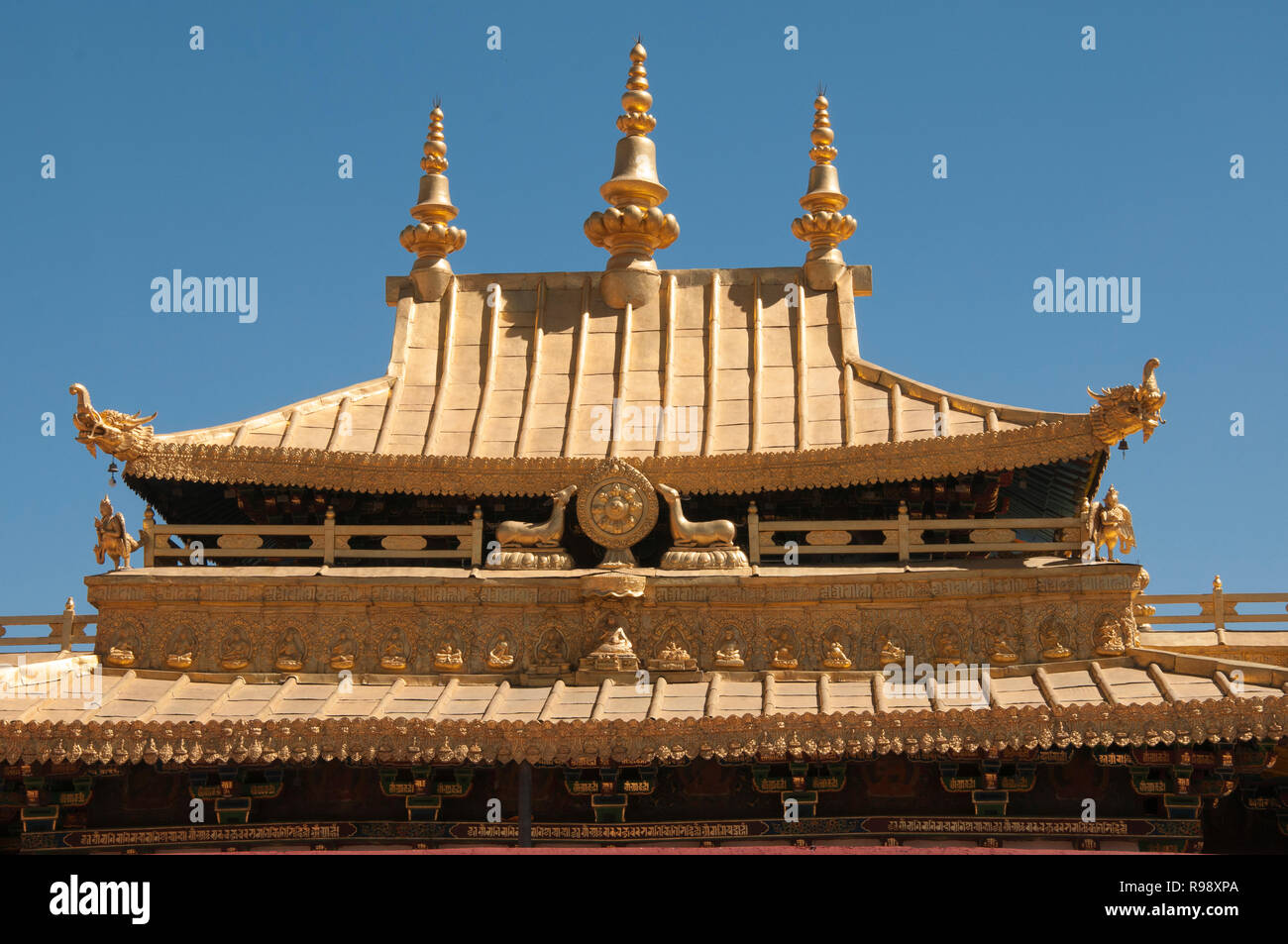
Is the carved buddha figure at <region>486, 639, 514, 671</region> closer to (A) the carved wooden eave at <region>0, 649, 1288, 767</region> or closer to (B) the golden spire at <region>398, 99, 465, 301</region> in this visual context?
(A) the carved wooden eave at <region>0, 649, 1288, 767</region>

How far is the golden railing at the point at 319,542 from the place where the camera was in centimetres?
2364

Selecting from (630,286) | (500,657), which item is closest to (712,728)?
(500,657)

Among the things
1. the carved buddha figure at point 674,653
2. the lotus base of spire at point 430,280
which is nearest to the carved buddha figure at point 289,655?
the carved buddha figure at point 674,653

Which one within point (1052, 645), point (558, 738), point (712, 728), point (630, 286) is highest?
point (630, 286)

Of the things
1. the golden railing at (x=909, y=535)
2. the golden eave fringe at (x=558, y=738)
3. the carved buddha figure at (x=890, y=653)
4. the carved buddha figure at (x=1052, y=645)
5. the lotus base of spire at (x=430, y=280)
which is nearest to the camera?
the golden eave fringe at (x=558, y=738)

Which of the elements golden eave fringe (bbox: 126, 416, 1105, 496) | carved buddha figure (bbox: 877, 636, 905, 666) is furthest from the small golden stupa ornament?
carved buddha figure (bbox: 877, 636, 905, 666)

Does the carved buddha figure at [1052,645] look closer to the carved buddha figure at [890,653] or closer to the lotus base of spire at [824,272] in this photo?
the carved buddha figure at [890,653]

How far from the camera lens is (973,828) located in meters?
20.3

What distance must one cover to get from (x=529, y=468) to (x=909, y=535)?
479cm

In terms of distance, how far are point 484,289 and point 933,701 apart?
36.4 feet

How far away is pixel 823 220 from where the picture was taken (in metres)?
28.4

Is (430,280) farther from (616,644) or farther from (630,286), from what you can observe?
(616,644)

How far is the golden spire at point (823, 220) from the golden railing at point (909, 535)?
217 inches
